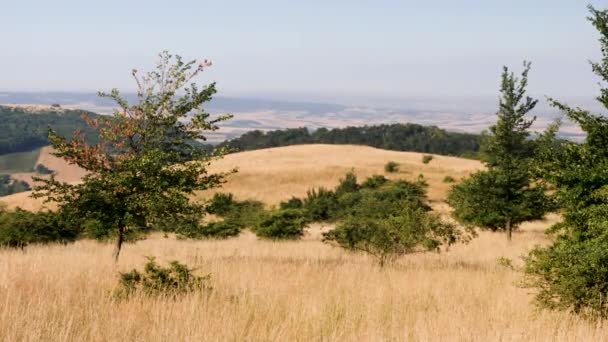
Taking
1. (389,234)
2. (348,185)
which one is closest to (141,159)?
(389,234)

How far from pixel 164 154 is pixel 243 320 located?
18.9 ft

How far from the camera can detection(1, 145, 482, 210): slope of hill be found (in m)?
60.2

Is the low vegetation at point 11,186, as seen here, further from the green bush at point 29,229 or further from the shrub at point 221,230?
the green bush at point 29,229

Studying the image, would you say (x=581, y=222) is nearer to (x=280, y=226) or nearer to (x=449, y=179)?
(x=280, y=226)

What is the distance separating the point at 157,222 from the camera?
10953mm

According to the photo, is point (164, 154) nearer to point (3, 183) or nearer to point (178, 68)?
point (178, 68)

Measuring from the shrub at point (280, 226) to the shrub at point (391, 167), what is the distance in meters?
40.9

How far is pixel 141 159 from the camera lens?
10109 millimetres

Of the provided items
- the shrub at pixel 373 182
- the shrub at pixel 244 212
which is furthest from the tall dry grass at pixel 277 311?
the shrub at pixel 373 182

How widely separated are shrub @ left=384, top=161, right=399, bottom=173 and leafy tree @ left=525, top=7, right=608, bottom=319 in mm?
60409

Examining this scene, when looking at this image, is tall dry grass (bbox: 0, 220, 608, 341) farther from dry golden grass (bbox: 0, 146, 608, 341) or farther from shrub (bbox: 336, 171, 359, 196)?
shrub (bbox: 336, 171, 359, 196)

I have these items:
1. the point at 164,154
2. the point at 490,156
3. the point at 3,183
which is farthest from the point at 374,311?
the point at 3,183

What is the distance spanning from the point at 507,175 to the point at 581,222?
15515 millimetres

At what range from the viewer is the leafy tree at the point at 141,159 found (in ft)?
34.1
